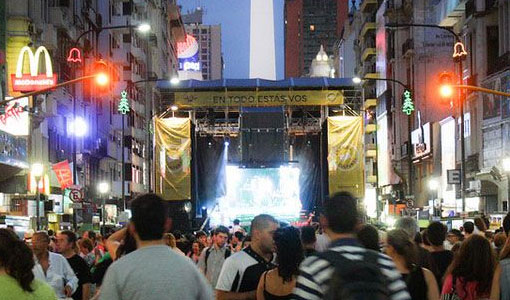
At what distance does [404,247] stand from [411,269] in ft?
0.62

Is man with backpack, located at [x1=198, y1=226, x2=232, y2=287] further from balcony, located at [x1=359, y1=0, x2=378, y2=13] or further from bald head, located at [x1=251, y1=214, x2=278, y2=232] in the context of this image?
balcony, located at [x1=359, y1=0, x2=378, y2=13]

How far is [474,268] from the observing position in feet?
30.2

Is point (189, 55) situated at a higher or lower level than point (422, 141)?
higher

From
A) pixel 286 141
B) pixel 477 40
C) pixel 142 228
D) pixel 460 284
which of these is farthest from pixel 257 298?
pixel 477 40

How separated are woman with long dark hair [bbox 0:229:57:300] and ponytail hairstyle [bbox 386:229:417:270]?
2.92 m

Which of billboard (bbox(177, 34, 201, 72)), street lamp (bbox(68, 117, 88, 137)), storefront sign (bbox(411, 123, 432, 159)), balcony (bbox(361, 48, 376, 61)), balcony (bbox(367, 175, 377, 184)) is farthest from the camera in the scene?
billboard (bbox(177, 34, 201, 72))

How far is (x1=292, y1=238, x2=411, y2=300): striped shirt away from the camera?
18.0 feet

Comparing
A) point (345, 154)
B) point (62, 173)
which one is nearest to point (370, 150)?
point (345, 154)

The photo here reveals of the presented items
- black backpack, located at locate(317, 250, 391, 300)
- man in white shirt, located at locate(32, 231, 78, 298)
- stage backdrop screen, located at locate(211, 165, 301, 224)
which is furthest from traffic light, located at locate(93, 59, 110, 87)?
black backpack, located at locate(317, 250, 391, 300)

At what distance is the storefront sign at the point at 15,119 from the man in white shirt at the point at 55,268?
24692 millimetres

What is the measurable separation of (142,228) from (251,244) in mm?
3513

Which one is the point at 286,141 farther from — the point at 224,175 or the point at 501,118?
the point at 501,118

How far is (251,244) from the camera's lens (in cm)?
991

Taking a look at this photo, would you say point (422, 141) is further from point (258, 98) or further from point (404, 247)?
point (404, 247)
